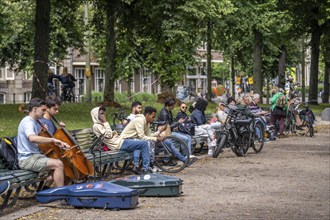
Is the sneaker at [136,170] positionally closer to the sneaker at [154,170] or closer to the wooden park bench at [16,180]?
the sneaker at [154,170]

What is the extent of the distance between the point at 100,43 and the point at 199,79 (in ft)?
208

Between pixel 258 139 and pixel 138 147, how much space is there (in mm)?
7719

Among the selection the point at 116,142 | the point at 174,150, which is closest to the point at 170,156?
the point at 174,150

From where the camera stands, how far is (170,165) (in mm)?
20078

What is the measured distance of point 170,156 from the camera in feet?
64.6

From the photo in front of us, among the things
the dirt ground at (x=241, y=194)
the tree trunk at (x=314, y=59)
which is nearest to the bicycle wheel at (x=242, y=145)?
the dirt ground at (x=241, y=194)

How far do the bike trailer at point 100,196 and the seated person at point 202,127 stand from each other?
398 inches

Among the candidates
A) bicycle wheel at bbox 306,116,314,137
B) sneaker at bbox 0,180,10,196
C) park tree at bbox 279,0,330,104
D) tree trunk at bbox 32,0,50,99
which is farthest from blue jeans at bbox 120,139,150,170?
park tree at bbox 279,0,330,104

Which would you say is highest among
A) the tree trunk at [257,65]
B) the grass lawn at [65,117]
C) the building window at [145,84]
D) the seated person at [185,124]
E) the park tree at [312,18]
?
the park tree at [312,18]

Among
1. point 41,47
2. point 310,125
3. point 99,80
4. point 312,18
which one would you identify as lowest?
point 310,125

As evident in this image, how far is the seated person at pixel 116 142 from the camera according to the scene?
18.4m

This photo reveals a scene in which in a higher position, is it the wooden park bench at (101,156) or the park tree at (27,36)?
the park tree at (27,36)

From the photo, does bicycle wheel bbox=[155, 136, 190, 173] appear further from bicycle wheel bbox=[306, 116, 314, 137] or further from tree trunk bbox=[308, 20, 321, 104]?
tree trunk bbox=[308, 20, 321, 104]

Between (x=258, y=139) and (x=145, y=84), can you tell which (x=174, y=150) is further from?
(x=145, y=84)
